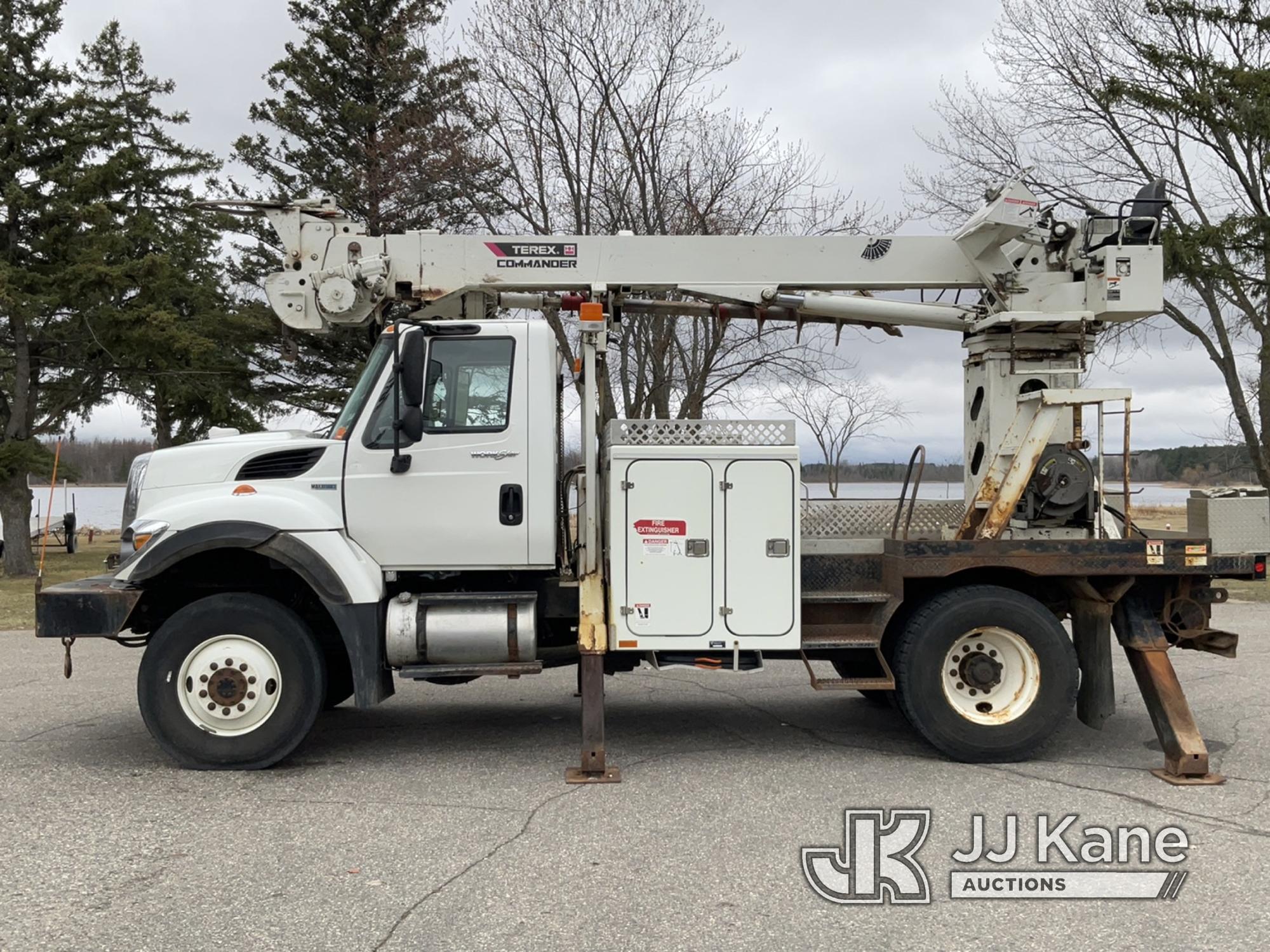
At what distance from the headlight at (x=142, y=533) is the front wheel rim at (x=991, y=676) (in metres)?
4.83

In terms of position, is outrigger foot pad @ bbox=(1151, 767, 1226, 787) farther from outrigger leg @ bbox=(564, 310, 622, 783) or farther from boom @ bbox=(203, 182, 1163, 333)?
outrigger leg @ bbox=(564, 310, 622, 783)

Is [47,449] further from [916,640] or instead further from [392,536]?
[916,640]

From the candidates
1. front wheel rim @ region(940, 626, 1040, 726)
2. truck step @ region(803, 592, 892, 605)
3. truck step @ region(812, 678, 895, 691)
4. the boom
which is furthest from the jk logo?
the boom

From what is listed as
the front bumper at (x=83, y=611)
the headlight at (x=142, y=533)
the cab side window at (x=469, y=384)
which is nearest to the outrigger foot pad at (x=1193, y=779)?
the cab side window at (x=469, y=384)

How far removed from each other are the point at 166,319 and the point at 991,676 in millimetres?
→ 20094

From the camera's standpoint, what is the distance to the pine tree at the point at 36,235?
21.9m

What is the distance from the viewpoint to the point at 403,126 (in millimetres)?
21688

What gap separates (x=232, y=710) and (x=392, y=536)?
1.37m

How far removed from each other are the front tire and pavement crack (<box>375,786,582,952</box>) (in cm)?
158

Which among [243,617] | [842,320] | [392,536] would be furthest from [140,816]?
[842,320]

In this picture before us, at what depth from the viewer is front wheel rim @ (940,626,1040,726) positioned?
6.69m

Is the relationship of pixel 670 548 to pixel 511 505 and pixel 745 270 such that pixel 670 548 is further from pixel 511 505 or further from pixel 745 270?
pixel 745 270

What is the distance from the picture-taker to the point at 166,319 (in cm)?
2225

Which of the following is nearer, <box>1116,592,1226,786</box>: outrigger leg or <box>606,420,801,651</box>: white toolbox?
<box>1116,592,1226,786</box>: outrigger leg
